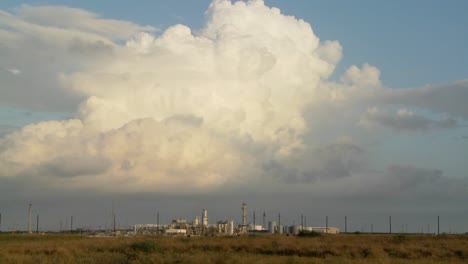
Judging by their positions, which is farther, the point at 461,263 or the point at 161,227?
the point at 161,227

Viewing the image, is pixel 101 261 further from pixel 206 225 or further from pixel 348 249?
pixel 206 225

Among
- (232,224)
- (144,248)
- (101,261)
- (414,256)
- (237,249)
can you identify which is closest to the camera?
(101,261)

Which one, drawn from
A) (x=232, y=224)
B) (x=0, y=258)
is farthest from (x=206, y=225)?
(x=0, y=258)

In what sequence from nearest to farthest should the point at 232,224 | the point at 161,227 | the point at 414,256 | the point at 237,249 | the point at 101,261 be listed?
the point at 101,261 → the point at 414,256 → the point at 237,249 → the point at 232,224 → the point at 161,227

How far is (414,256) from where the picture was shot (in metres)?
48.1

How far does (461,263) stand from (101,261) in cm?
2554

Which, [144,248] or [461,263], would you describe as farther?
[144,248]

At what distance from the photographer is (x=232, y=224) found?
543 ft

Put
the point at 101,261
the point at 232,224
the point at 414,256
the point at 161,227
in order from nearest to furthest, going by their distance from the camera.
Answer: the point at 101,261
the point at 414,256
the point at 232,224
the point at 161,227

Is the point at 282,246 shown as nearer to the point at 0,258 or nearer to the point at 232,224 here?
the point at 0,258

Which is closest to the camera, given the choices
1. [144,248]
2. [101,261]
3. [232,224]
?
[101,261]

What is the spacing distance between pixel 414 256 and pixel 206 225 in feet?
425

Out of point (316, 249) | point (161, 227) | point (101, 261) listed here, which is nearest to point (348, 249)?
point (316, 249)

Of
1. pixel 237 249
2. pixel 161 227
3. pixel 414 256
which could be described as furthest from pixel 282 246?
pixel 161 227
